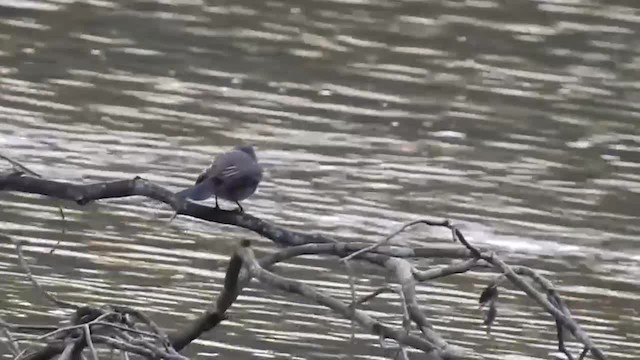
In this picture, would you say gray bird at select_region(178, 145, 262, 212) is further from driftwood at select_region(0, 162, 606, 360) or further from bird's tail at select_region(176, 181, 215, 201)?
driftwood at select_region(0, 162, 606, 360)

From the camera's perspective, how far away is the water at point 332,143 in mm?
3811

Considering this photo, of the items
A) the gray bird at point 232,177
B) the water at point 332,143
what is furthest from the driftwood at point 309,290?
the water at point 332,143

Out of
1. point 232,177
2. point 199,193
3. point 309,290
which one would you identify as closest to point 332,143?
point 232,177

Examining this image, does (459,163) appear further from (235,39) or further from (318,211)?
(235,39)

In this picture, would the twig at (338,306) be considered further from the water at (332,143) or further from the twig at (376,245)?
the water at (332,143)

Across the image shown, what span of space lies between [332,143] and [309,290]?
11.1ft

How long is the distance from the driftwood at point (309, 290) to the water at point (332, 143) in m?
1.74

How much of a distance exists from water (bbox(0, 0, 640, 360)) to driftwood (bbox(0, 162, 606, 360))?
1738mm

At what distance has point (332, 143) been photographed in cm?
494

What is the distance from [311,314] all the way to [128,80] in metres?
2.05

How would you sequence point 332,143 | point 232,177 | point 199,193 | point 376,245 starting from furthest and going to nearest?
point 332,143 → point 232,177 → point 199,193 → point 376,245

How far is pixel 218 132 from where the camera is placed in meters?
4.98

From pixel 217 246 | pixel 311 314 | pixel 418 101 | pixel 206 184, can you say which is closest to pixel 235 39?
pixel 418 101

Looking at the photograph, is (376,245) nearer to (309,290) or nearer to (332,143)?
(309,290)
